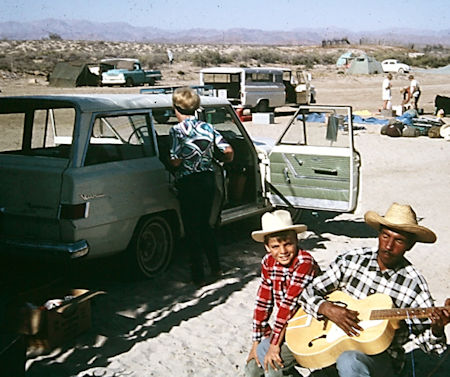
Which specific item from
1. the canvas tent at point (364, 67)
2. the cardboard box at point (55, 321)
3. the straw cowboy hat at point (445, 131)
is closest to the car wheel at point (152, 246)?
the cardboard box at point (55, 321)

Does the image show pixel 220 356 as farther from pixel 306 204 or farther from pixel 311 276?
pixel 306 204

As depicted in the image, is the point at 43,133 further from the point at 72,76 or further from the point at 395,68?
the point at 395,68

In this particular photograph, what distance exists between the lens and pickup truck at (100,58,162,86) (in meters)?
32.6

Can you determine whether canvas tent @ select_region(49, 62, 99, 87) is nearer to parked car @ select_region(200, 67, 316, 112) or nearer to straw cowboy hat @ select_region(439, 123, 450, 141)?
parked car @ select_region(200, 67, 316, 112)

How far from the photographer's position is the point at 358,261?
137 inches

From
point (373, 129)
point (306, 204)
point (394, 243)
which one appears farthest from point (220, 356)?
point (373, 129)

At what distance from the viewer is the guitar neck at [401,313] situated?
3.09m

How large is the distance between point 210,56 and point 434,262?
5359cm

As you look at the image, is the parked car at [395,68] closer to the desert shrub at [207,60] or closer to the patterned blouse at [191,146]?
the desert shrub at [207,60]

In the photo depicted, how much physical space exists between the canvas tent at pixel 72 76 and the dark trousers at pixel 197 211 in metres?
26.6

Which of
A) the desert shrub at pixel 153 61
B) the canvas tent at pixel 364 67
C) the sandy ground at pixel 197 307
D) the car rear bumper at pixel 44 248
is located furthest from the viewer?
the desert shrub at pixel 153 61

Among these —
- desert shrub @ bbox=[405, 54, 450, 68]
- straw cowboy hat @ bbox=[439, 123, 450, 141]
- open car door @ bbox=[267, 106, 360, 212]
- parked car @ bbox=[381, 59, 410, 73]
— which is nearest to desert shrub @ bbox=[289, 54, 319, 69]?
desert shrub @ bbox=[405, 54, 450, 68]

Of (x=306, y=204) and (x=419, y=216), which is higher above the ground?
(x=306, y=204)

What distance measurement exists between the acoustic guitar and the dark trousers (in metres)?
2.33
